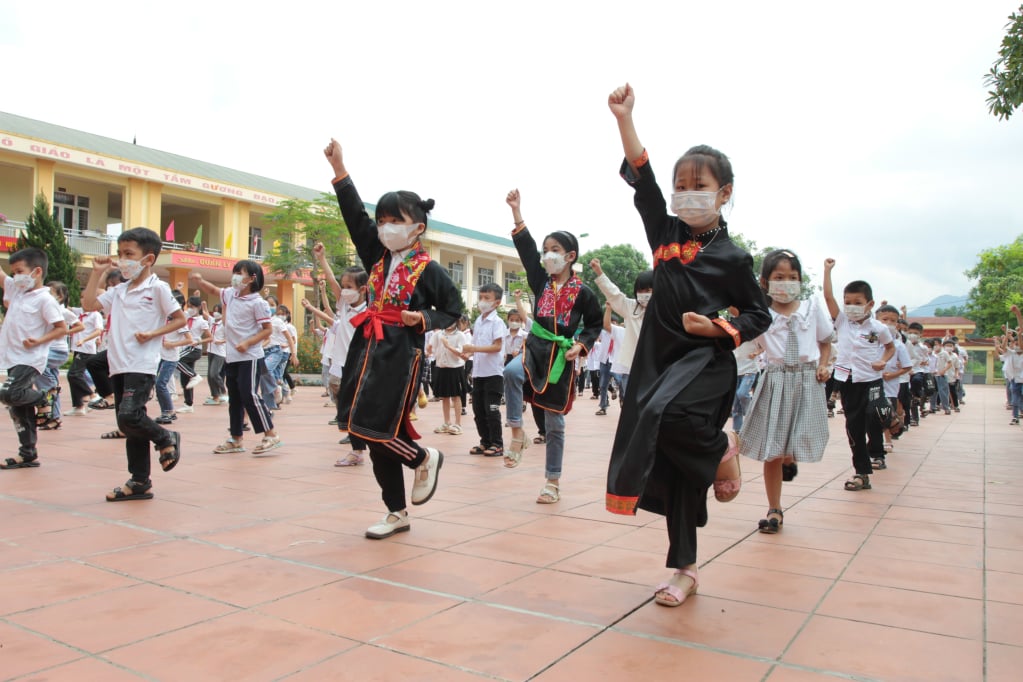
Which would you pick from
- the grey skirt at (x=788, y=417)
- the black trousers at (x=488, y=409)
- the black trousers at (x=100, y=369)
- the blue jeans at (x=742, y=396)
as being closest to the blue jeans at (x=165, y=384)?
the black trousers at (x=100, y=369)

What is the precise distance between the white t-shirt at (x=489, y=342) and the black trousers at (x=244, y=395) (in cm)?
239

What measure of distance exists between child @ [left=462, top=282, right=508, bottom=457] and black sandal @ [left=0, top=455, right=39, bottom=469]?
12.8ft

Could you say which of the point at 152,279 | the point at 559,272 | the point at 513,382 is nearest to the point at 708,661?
the point at 559,272

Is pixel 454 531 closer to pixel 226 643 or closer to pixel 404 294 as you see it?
pixel 404 294

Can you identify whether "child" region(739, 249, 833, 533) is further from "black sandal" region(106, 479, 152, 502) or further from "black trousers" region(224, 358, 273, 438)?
"black trousers" region(224, 358, 273, 438)

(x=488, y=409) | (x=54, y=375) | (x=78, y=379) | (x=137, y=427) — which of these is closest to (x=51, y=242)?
(x=78, y=379)

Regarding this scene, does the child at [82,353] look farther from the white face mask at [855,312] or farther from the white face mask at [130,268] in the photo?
the white face mask at [855,312]

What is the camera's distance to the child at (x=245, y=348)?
24.6ft

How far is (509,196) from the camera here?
225 inches

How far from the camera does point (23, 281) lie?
6.65 meters

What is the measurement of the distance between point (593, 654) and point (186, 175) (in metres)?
35.5

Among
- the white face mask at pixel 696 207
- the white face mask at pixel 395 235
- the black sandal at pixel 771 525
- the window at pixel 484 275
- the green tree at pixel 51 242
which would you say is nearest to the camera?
the white face mask at pixel 696 207

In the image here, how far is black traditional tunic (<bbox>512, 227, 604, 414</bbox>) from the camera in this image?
5703mm

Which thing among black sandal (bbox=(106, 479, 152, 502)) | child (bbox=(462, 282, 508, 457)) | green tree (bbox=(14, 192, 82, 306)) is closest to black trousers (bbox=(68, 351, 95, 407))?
child (bbox=(462, 282, 508, 457))
